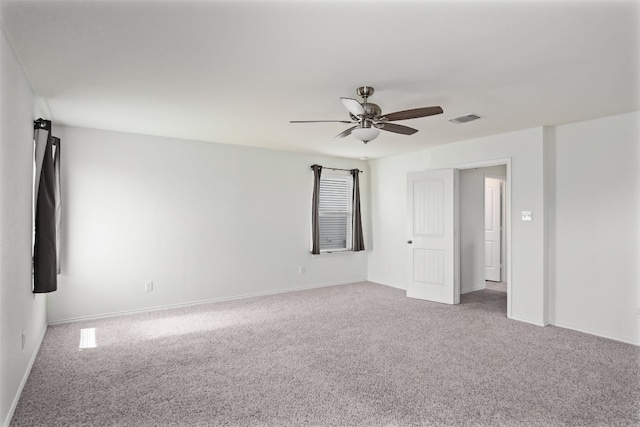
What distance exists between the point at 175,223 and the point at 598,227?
524 cm

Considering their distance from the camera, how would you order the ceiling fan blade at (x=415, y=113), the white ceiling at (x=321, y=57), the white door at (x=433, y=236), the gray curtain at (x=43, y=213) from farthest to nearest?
the white door at (x=433, y=236)
the gray curtain at (x=43, y=213)
the ceiling fan blade at (x=415, y=113)
the white ceiling at (x=321, y=57)

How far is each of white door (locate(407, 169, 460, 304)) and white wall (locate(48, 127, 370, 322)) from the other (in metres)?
1.63

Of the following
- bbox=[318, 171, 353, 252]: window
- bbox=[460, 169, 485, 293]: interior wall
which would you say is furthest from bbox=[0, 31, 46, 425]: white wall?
bbox=[460, 169, 485, 293]: interior wall

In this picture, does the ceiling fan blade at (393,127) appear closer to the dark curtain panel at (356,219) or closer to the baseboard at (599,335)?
the baseboard at (599,335)

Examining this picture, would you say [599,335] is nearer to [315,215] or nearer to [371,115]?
[371,115]

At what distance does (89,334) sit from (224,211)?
2333mm

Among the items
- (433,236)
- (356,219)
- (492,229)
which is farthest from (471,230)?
(356,219)

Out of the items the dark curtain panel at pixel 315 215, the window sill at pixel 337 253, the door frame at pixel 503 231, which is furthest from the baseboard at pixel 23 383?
the door frame at pixel 503 231

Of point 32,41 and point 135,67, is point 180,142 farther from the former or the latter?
point 32,41

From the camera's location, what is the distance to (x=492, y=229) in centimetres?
737

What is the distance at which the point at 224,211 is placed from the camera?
220 inches

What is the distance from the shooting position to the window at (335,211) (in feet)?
22.1

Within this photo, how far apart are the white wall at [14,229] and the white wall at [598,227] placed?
17.1 ft

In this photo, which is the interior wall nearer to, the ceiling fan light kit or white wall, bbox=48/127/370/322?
white wall, bbox=48/127/370/322
